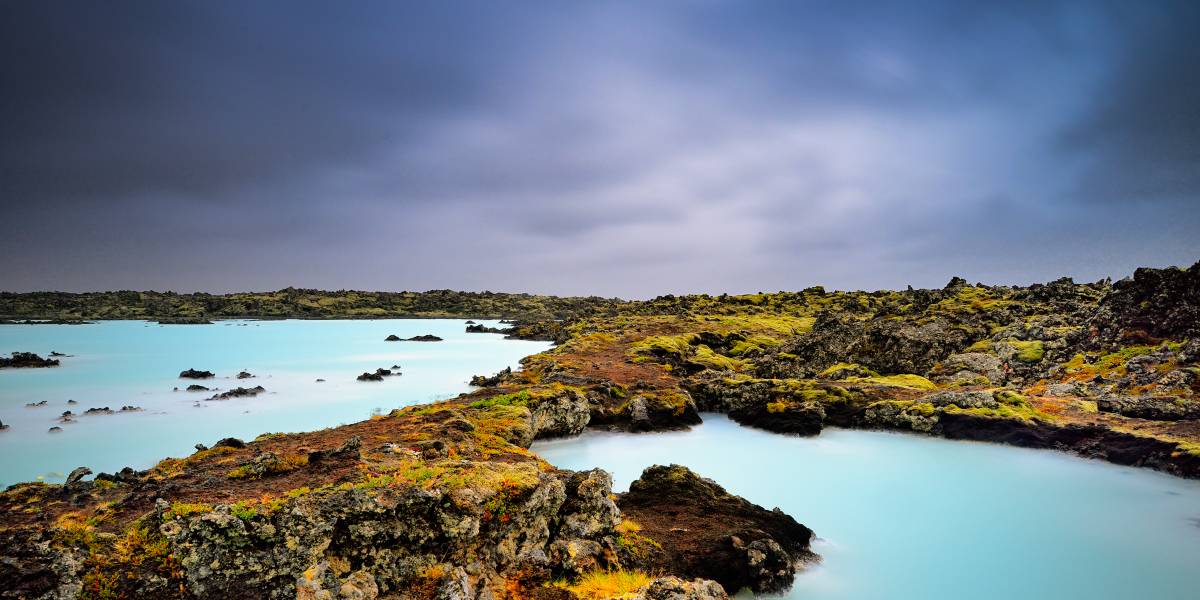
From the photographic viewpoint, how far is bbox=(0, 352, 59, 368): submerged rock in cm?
3472

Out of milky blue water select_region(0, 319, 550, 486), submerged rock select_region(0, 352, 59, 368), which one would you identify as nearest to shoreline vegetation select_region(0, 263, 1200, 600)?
milky blue water select_region(0, 319, 550, 486)

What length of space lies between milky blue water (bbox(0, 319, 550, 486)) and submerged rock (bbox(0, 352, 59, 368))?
1.23 m

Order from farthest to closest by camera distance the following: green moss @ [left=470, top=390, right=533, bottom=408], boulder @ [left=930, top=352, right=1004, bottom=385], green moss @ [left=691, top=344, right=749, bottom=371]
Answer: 1. green moss @ [left=691, top=344, right=749, bottom=371]
2. boulder @ [left=930, top=352, right=1004, bottom=385]
3. green moss @ [left=470, top=390, right=533, bottom=408]

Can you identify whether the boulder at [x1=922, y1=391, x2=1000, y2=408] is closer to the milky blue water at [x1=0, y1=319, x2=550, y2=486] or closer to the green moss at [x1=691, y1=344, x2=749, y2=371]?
the green moss at [x1=691, y1=344, x2=749, y2=371]

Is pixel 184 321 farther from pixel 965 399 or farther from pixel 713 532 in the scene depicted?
pixel 965 399

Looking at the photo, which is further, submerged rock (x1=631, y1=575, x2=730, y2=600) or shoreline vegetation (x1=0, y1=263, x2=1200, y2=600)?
shoreline vegetation (x1=0, y1=263, x2=1200, y2=600)

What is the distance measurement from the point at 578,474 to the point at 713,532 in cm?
276

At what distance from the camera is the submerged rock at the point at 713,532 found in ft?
27.8

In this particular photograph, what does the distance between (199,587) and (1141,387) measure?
27.1 meters

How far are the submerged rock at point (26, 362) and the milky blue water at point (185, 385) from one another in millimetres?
1231

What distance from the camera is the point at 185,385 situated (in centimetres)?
2950

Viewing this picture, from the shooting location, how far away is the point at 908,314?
3453 cm

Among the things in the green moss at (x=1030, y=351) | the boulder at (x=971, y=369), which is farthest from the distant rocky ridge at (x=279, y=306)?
the green moss at (x=1030, y=351)

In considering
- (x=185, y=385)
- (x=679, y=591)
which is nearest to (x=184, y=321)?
(x=185, y=385)
